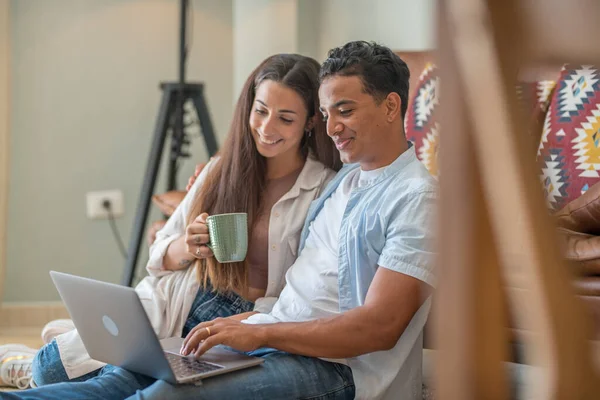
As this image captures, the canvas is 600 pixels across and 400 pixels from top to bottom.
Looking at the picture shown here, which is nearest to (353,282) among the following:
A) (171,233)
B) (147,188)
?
(171,233)

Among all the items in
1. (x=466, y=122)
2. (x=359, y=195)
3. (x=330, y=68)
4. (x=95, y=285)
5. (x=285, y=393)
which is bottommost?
(x=285, y=393)

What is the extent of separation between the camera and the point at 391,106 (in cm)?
166

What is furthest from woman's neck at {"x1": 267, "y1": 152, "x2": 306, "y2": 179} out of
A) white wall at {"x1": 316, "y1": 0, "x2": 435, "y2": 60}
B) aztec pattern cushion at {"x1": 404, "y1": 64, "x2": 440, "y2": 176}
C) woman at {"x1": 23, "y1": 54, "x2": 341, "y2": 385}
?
white wall at {"x1": 316, "y1": 0, "x2": 435, "y2": 60}

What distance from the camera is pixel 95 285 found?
1494mm

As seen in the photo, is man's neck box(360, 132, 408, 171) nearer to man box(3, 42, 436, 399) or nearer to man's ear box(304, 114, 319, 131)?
man box(3, 42, 436, 399)

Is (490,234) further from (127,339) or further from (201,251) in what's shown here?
(201,251)

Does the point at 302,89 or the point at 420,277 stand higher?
the point at 302,89

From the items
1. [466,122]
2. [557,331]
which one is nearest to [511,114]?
[466,122]

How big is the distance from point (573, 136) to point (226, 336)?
0.93 meters

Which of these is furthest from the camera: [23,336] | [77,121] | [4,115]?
[77,121]

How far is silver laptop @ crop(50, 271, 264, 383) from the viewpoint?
1.38 m

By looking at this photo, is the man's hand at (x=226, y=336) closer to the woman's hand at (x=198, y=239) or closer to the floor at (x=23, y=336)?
the woman's hand at (x=198, y=239)

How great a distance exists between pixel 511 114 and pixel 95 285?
43.2 inches

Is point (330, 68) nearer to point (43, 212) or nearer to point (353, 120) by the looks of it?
point (353, 120)
